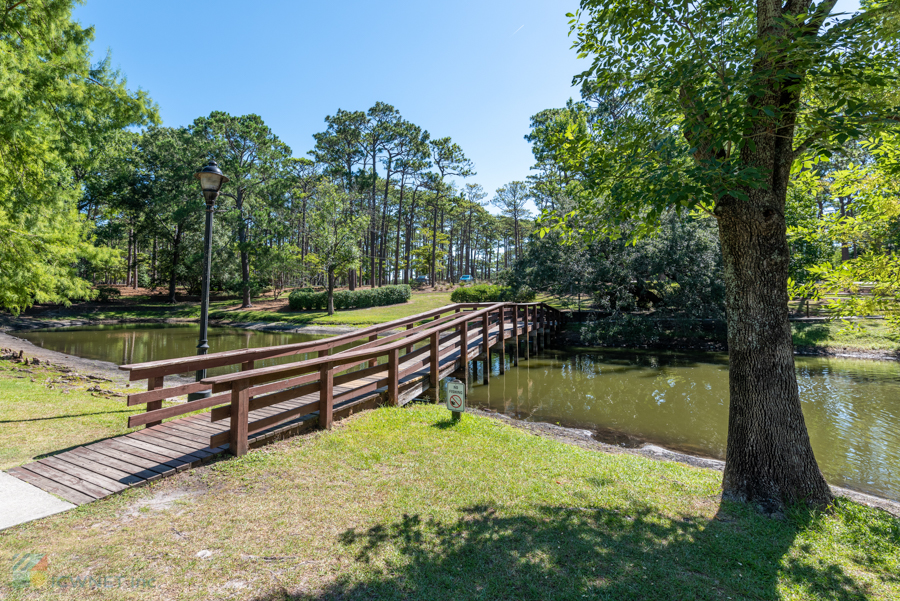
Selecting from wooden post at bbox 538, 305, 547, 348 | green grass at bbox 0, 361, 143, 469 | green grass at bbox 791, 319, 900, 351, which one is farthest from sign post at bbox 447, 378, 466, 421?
green grass at bbox 791, 319, 900, 351

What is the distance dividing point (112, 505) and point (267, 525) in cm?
135

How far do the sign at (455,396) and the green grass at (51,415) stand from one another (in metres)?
4.09

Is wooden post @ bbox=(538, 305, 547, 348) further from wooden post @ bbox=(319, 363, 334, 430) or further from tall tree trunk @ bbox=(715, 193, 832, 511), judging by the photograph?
tall tree trunk @ bbox=(715, 193, 832, 511)

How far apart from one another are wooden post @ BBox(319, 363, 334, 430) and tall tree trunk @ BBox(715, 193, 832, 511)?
14.5ft

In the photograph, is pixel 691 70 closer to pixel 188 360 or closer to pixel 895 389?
pixel 188 360

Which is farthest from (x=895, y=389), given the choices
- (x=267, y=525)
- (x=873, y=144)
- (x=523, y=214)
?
(x=523, y=214)

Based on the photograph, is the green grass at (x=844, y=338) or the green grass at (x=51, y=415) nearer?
the green grass at (x=51, y=415)

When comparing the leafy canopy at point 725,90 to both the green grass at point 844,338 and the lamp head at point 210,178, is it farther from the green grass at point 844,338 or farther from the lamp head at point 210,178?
the green grass at point 844,338

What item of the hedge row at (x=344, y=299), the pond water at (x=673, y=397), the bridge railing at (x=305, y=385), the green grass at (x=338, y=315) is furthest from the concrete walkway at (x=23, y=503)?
the hedge row at (x=344, y=299)

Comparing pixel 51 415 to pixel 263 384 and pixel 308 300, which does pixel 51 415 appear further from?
pixel 308 300

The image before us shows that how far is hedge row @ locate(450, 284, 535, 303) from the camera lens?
75.6 feet

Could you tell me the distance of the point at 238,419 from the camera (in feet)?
14.1

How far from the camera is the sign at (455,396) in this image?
19.7 feet

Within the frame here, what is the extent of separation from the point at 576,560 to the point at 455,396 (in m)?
3.41
